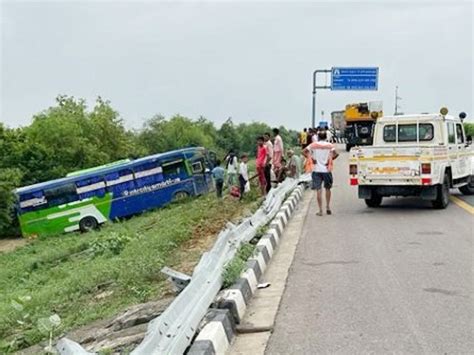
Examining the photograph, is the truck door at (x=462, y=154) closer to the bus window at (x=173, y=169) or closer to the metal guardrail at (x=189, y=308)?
the metal guardrail at (x=189, y=308)

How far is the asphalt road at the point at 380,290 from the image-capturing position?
5090mm

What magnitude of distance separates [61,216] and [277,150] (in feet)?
52.8

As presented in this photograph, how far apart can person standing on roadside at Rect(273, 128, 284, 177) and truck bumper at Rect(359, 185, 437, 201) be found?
13.2 feet

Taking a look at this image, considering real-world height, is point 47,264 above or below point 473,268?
below

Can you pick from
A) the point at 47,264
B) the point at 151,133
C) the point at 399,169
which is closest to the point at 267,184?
the point at 399,169

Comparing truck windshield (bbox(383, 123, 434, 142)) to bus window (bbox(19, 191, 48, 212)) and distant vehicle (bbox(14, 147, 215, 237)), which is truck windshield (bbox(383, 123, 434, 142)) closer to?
distant vehicle (bbox(14, 147, 215, 237))

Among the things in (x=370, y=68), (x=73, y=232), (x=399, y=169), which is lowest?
(x=73, y=232)

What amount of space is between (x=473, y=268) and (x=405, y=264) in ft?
2.74

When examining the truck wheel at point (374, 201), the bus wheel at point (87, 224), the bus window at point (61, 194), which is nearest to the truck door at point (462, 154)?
the truck wheel at point (374, 201)

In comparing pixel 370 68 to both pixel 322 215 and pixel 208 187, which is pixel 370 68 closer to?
pixel 208 187

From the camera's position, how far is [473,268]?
7684 mm

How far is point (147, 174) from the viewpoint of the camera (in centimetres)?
3078

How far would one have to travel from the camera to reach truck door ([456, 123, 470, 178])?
48.7 ft

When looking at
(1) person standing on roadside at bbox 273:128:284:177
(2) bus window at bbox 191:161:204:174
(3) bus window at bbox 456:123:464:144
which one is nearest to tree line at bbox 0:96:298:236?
(2) bus window at bbox 191:161:204:174
